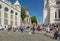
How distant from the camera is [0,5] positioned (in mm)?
67250

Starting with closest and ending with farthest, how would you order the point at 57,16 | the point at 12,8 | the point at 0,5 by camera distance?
the point at 57,16 < the point at 0,5 < the point at 12,8

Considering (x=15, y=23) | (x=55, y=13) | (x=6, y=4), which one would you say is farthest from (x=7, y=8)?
(x=55, y=13)

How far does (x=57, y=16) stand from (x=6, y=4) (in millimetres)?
21052

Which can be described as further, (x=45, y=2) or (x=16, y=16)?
(x=16, y=16)

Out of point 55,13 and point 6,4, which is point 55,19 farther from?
point 6,4

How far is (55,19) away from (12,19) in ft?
77.9

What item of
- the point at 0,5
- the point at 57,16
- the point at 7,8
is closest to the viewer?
the point at 57,16


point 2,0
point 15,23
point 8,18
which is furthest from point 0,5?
point 15,23

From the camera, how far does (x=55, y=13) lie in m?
61.0

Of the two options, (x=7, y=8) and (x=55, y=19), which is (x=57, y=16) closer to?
(x=55, y=19)

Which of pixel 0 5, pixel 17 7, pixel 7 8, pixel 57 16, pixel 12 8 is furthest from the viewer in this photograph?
pixel 17 7

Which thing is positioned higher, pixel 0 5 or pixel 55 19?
pixel 0 5

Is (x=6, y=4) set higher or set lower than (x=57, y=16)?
higher

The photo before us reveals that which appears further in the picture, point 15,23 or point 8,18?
point 15,23
